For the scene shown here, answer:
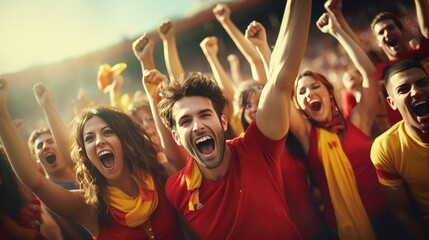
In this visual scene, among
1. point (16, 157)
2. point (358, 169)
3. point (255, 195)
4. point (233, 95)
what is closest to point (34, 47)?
point (16, 157)

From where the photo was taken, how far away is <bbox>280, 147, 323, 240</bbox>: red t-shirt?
1.96m

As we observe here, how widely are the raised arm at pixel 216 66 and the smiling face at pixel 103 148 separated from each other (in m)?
0.90

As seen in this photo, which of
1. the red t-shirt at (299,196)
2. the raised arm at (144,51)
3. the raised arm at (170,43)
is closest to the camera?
the red t-shirt at (299,196)

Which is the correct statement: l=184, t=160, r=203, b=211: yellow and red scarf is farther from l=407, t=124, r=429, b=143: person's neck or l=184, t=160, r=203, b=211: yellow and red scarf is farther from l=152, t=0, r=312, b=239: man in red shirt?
l=407, t=124, r=429, b=143: person's neck

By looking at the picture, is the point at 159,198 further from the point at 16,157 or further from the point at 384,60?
the point at 384,60

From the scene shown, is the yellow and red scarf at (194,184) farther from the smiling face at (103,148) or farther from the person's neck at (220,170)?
the smiling face at (103,148)

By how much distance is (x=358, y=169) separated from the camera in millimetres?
1904

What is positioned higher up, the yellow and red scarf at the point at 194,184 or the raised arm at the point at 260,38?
the raised arm at the point at 260,38

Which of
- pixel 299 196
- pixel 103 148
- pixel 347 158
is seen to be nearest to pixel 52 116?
pixel 103 148

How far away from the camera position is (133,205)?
1883mm

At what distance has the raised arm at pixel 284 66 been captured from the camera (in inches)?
56.3

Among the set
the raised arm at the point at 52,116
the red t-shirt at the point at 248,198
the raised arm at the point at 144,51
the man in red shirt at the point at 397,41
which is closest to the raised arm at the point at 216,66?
the raised arm at the point at 144,51

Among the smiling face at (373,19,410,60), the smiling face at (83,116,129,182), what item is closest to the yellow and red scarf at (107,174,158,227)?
the smiling face at (83,116,129,182)

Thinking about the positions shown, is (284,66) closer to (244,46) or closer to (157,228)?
(244,46)
